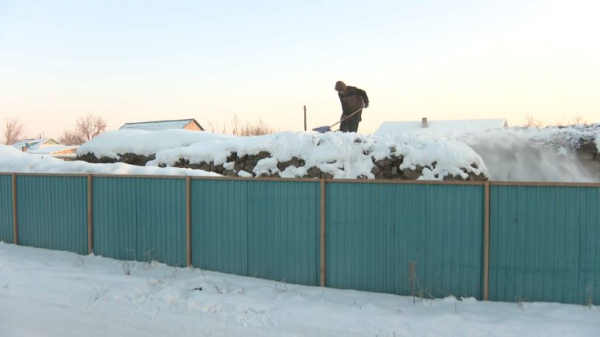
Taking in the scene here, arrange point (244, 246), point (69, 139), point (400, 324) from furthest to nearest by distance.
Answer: point (69, 139)
point (244, 246)
point (400, 324)

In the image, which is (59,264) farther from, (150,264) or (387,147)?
(387,147)

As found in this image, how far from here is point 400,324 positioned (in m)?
4.52

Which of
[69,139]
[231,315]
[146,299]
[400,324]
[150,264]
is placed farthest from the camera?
[69,139]

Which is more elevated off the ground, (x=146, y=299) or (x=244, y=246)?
(x=244, y=246)

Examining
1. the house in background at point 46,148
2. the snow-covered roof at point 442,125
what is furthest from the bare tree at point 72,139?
the snow-covered roof at point 442,125

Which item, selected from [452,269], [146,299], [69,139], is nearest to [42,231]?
[146,299]

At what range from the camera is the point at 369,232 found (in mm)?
5797

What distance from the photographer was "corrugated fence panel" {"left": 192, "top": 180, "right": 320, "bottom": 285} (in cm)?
615

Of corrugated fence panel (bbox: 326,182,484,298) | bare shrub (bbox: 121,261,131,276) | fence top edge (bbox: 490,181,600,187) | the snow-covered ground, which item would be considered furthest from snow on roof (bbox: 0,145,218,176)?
fence top edge (bbox: 490,181,600,187)

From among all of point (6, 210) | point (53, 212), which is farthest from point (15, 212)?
point (53, 212)

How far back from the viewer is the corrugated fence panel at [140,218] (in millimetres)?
7066

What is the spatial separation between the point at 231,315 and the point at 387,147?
17.9 ft

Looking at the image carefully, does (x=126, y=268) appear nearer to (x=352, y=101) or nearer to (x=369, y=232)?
(x=369, y=232)

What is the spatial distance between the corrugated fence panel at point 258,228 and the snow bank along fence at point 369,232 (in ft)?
0.05
